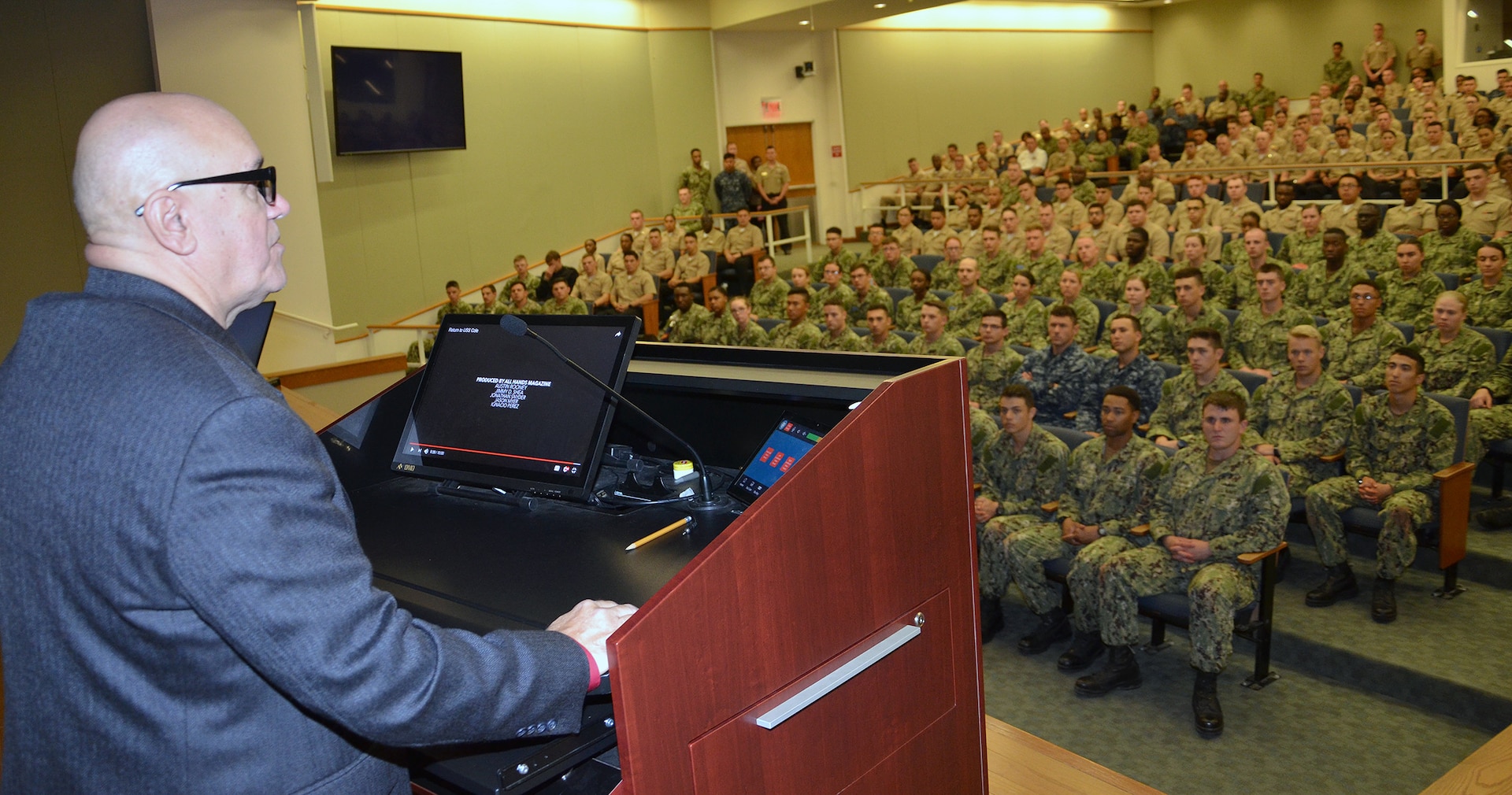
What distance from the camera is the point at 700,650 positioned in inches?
43.3

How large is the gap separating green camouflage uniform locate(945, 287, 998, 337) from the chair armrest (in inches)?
153

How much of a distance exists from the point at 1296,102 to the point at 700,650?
57.5ft

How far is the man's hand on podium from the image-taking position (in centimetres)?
108

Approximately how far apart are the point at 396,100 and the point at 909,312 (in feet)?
17.1

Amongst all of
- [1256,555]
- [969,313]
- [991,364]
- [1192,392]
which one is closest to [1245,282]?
[969,313]

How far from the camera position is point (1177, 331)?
6.05 meters

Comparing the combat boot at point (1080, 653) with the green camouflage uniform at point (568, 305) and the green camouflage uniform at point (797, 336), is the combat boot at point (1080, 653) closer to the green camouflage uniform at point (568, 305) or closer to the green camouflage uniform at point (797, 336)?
the green camouflage uniform at point (797, 336)

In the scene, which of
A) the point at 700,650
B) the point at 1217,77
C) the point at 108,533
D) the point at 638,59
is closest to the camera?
the point at 108,533

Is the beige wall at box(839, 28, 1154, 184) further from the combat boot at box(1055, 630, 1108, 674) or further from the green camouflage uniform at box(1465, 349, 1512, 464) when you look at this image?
the combat boot at box(1055, 630, 1108, 674)

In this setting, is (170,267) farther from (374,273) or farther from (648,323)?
(374,273)

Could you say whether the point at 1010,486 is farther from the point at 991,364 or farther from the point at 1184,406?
the point at 991,364

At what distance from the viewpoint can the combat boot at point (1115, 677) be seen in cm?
359

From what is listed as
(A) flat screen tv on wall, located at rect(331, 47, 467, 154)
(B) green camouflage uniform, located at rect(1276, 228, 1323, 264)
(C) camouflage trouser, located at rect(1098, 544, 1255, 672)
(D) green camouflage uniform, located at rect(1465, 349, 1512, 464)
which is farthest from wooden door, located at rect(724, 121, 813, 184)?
(C) camouflage trouser, located at rect(1098, 544, 1255, 672)

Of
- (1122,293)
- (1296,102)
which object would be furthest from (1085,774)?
(1296,102)
